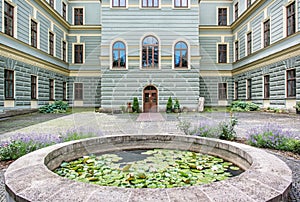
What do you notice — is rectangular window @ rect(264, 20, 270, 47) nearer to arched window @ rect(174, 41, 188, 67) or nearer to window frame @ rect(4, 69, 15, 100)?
arched window @ rect(174, 41, 188, 67)

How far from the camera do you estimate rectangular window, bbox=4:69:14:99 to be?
43.0 ft

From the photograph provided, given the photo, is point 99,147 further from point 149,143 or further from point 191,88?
point 191,88

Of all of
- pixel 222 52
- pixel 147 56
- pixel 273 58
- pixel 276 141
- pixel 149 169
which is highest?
pixel 222 52

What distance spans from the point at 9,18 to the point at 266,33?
18415mm

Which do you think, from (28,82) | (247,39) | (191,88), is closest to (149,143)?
(191,88)

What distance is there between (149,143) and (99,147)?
1.12m

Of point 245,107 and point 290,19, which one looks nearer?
point 290,19

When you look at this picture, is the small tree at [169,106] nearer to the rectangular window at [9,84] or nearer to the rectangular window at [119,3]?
the rectangular window at [119,3]

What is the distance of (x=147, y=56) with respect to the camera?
10.7 metres

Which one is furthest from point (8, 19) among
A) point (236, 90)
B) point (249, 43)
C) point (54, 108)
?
point (236, 90)

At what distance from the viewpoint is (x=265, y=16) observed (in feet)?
55.0

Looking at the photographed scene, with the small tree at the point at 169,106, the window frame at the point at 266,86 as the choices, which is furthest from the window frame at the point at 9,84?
the window frame at the point at 266,86

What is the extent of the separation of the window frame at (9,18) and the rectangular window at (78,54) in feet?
32.3

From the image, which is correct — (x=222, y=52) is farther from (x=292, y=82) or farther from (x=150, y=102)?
(x=150, y=102)
